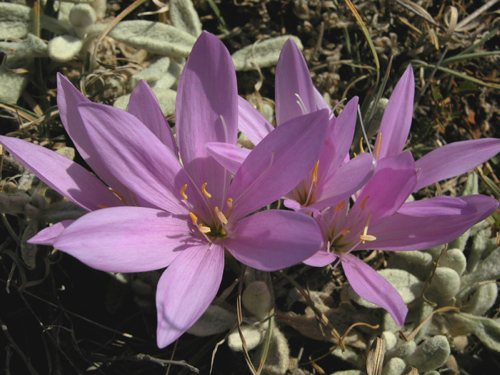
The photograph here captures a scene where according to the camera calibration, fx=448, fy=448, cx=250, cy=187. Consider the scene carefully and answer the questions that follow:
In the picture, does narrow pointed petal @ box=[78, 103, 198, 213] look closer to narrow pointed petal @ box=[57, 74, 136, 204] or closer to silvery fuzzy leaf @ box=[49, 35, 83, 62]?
narrow pointed petal @ box=[57, 74, 136, 204]

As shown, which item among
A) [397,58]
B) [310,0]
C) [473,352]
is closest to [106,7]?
[310,0]

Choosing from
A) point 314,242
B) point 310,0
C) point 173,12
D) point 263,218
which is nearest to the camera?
point 314,242

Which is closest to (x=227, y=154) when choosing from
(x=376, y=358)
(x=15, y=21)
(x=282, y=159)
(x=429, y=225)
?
(x=282, y=159)

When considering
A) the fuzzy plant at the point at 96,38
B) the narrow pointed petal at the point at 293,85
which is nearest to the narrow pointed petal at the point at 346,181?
the narrow pointed petal at the point at 293,85

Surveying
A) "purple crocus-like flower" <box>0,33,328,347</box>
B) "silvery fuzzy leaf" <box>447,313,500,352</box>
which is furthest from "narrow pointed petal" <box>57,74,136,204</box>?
"silvery fuzzy leaf" <box>447,313,500,352</box>

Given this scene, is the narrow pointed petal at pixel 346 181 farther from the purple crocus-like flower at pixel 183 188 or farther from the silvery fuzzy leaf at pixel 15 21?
the silvery fuzzy leaf at pixel 15 21

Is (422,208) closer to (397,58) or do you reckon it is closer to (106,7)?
(397,58)

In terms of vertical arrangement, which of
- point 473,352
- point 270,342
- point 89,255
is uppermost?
point 89,255
